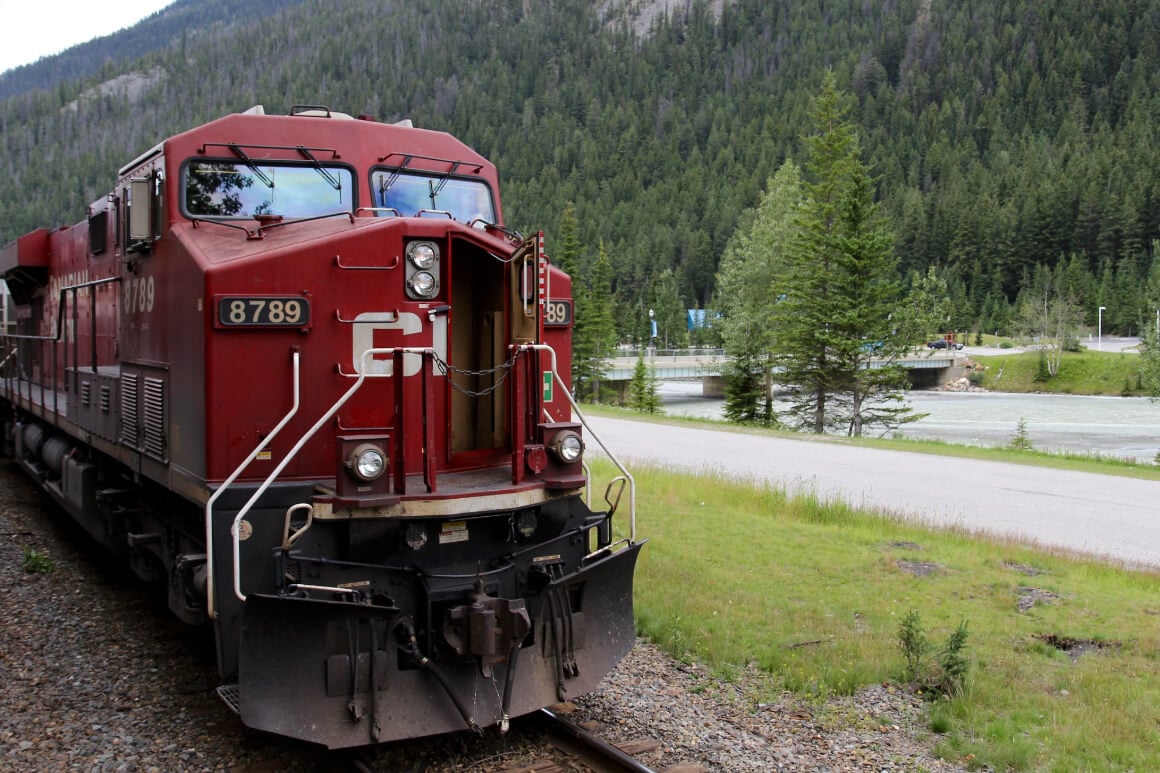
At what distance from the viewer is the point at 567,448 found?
6.02m

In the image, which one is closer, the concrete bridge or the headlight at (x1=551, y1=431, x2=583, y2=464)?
the headlight at (x1=551, y1=431, x2=583, y2=464)

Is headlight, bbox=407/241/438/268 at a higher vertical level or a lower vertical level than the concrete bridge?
higher

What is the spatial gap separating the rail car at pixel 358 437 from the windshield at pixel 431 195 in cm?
2

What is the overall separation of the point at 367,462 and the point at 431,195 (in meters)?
2.75

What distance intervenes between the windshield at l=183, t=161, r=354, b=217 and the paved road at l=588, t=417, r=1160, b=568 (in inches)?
394

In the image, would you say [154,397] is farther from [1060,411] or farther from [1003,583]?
[1060,411]

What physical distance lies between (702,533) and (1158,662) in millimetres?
5435

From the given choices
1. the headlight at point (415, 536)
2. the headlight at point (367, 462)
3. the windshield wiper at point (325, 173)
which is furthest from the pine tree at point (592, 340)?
the headlight at point (367, 462)

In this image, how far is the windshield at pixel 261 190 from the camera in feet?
22.0

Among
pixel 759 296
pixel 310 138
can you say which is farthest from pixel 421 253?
pixel 759 296

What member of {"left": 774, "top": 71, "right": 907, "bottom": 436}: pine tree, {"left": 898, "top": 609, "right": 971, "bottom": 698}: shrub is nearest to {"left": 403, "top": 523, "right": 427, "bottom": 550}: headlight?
{"left": 898, "top": 609, "right": 971, "bottom": 698}: shrub

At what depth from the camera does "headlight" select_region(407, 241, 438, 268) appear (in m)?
6.04

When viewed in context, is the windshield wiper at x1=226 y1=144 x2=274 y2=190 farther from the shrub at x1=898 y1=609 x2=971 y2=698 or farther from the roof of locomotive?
the shrub at x1=898 y1=609 x2=971 y2=698

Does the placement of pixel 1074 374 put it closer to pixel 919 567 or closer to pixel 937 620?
pixel 919 567
